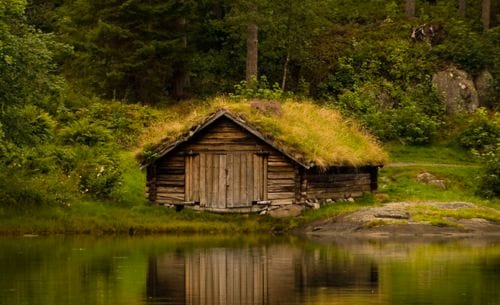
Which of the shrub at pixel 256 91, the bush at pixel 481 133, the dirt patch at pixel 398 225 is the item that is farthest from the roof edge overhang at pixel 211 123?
the bush at pixel 481 133

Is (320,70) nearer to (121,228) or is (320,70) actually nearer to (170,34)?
(170,34)

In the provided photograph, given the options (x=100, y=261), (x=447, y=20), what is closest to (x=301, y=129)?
(x=100, y=261)

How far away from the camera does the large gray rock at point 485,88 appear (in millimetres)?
70287

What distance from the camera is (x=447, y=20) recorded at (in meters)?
76.1

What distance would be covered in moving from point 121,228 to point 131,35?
18410 mm

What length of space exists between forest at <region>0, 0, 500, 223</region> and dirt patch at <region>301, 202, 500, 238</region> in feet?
18.9

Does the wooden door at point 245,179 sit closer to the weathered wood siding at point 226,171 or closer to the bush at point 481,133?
the weathered wood siding at point 226,171

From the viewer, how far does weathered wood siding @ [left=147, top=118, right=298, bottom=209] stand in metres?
50.4

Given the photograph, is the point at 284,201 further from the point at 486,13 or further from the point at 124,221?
the point at 486,13

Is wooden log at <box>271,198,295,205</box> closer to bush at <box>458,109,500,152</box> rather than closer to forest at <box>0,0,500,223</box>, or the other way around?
forest at <box>0,0,500,223</box>

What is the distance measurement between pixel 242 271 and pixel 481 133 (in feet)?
101

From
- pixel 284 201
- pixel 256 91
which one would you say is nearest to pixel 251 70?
pixel 256 91

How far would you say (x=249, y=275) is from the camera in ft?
112

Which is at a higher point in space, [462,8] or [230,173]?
[462,8]
